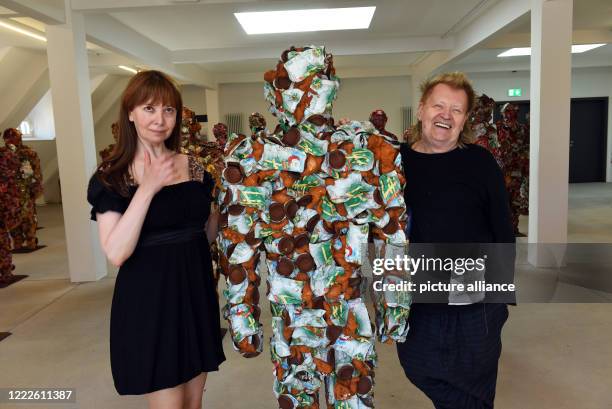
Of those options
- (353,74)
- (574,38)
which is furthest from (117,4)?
(353,74)

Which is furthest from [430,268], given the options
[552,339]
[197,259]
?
[552,339]

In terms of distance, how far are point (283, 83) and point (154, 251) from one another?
68cm

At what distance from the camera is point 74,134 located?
5109mm

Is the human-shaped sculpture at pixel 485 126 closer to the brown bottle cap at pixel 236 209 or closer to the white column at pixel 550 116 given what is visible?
the white column at pixel 550 116

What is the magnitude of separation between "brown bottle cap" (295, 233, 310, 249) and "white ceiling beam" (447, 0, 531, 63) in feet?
15.6

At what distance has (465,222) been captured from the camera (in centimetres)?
164

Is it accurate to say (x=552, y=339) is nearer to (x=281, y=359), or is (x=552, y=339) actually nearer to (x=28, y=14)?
(x=281, y=359)

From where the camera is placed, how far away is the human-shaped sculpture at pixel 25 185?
612cm

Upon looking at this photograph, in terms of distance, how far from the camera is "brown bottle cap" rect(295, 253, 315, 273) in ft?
5.25

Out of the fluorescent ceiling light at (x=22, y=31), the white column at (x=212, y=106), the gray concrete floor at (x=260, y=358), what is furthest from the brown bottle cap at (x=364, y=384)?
the white column at (x=212, y=106)

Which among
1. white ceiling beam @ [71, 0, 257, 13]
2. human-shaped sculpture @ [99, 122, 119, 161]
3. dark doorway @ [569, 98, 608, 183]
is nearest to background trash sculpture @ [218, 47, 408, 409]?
human-shaped sculpture @ [99, 122, 119, 161]

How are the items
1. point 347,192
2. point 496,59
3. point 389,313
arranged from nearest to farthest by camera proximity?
point 347,192, point 389,313, point 496,59

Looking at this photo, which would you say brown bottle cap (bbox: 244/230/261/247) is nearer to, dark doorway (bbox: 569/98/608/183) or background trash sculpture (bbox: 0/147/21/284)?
background trash sculpture (bbox: 0/147/21/284)

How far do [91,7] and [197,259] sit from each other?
436 centimetres
